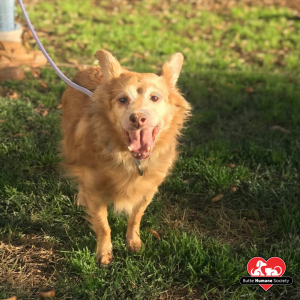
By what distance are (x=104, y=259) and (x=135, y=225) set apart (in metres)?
0.39

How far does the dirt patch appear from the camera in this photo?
2789 millimetres

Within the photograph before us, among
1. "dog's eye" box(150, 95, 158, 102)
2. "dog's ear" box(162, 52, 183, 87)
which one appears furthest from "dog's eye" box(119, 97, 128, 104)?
"dog's ear" box(162, 52, 183, 87)

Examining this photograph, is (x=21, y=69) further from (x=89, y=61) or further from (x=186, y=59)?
(x=186, y=59)

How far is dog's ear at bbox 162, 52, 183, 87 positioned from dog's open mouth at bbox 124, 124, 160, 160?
57 cm

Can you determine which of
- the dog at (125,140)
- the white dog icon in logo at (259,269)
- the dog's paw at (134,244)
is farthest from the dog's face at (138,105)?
the white dog icon in logo at (259,269)

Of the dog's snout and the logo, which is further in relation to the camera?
the logo

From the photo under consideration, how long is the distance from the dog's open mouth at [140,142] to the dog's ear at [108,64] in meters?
0.52

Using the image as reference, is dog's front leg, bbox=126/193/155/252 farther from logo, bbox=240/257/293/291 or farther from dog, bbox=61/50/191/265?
logo, bbox=240/257/293/291

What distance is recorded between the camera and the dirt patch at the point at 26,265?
279 centimetres

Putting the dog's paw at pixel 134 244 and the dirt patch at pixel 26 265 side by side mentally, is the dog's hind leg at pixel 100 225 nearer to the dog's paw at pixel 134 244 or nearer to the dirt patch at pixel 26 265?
the dog's paw at pixel 134 244

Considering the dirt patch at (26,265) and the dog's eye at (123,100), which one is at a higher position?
the dog's eye at (123,100)

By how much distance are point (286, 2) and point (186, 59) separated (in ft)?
16.5

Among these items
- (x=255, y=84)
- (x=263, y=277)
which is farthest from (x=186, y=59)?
(x=263, y=277)

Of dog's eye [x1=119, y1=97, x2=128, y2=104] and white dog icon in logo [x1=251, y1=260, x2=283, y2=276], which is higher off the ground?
dog's eye [x1=119, y1=97, x2=128, y2=104]
